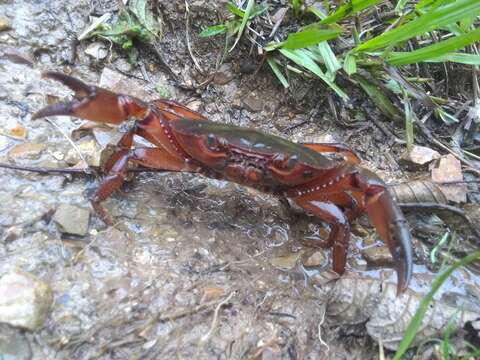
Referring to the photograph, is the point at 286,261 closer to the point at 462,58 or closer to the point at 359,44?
the point at 359,44

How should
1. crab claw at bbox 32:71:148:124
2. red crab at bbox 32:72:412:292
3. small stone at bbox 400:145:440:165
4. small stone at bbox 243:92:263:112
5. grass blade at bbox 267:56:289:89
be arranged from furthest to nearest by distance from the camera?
small stone at bbox 243:92:263:112
grass blade at bbox 267:56:289:89
small stone at bbox 400:145:440:165
red crab at bbox 32:72:412:292
crab claw at bbox 32:71:148:124

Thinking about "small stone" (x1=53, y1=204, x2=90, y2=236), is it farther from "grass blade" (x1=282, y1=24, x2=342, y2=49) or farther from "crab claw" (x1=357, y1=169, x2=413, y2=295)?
"grass blade" (x1=282, y1=24, x2=342, y2=49)

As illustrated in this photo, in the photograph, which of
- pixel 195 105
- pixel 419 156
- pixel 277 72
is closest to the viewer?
pixel 419 156

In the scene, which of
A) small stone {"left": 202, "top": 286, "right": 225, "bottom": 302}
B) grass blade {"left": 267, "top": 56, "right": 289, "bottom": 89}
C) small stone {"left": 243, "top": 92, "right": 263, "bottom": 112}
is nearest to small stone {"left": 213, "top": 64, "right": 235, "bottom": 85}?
small stone {"left": 243, "top": 92, "right": 263, "bottom": 112}

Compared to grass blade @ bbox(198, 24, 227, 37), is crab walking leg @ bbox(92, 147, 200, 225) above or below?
below

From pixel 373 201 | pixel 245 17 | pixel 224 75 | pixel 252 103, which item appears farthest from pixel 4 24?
pixel 373 201

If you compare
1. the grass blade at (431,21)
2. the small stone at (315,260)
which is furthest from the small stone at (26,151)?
the grass blade at (431,21)
